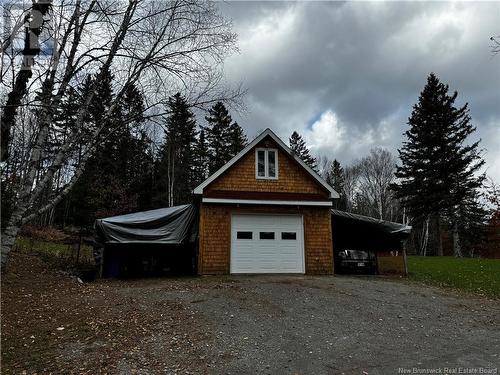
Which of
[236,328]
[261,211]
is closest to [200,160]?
[261,211]

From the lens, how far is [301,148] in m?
42.2

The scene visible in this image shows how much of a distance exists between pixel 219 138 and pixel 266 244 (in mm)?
21586

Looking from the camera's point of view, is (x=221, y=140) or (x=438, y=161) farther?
(x=221, y=140)

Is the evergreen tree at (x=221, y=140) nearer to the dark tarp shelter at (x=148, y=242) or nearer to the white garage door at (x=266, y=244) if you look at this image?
the dark tarp shelter at (x=148, y=242)

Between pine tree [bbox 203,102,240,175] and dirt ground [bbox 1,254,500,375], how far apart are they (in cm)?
2280

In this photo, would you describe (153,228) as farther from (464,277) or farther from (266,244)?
(464,277)

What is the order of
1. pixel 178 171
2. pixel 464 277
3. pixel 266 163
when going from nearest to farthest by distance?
pixel 266 163, pixel 464 277, pixel 178 171

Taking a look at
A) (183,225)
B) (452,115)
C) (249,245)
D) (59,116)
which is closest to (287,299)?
(249,245)

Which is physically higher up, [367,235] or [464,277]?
[367,235]

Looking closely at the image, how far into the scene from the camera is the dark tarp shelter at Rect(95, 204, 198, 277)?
11.7m

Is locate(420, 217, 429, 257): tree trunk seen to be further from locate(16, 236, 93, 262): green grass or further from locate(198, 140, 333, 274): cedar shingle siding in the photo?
locate(16, 236, 93, 262): green grass

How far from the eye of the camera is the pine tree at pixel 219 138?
32.3 meters

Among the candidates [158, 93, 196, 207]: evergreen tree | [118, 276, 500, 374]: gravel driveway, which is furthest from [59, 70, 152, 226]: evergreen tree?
[118, 276, 500, 374]: gravel driveway

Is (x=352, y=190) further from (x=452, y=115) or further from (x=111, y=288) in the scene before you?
(x=111, y=288)
